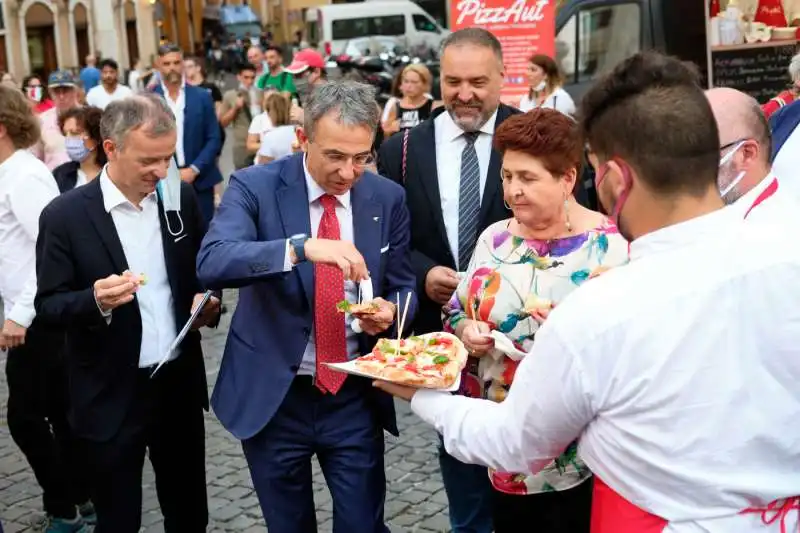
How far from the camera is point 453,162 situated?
442 cm

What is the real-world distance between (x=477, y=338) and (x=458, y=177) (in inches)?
43.8

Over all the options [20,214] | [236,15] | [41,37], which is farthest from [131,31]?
[20,214]

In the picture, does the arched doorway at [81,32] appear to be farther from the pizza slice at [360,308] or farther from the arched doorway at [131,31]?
the pizza slice at [360,308]

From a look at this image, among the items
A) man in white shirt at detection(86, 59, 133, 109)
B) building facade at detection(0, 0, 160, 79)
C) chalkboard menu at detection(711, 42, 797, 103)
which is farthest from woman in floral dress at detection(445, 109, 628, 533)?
building facade at detection(0, 0, 160, 79)

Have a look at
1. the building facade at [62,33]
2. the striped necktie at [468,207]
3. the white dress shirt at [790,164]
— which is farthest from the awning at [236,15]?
the white dress shirt at [790,164]

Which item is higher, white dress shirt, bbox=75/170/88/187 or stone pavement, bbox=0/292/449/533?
white dress shirt, bbox=75/170/88/187

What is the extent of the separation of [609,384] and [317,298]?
64.2 inches

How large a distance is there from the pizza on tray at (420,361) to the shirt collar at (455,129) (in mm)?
1299

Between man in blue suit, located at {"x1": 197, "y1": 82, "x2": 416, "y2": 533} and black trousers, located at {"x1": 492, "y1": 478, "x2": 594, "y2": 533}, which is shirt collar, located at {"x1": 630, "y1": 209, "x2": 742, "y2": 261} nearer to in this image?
man in blue suit, located at {"x1": 197, "y1": 82, "x2": 416, "y2": 533}

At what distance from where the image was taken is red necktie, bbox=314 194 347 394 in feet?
11.9

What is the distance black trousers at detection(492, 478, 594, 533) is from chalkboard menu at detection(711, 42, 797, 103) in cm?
480

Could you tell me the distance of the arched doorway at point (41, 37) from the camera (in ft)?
120

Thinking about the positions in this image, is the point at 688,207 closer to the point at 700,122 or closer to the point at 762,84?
the point at 700,122

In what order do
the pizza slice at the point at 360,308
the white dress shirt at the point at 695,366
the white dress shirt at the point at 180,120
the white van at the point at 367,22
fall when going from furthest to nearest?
the white van at the point at 367,22
the white dress shirt at the point at 180,120
the pizza slice at the point at 360,308
the white dress shirt at the point at 695,366
